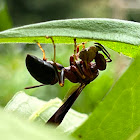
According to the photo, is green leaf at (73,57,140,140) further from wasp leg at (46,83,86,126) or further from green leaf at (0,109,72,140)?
wasp leg at (46,83,86,126)

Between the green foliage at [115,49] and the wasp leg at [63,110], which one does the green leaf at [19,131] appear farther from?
the wasp leg at [63,110]

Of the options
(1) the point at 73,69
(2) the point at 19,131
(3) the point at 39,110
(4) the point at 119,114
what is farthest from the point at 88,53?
(2) the point at 19,131

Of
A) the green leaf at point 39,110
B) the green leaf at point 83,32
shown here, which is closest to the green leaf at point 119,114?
the green leaf at point 83,32

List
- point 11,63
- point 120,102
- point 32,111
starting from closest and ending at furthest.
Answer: point 120,102 < point 32,111 < point 11,63

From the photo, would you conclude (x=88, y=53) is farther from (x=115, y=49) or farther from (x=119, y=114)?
(x=119, y=114)

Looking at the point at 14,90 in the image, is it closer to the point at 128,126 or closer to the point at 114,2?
the point at 128,126

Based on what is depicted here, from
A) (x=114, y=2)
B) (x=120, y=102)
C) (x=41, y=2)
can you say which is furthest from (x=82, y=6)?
(x=120, y=102)

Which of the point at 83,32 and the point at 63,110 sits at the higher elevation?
the point at 83,32
